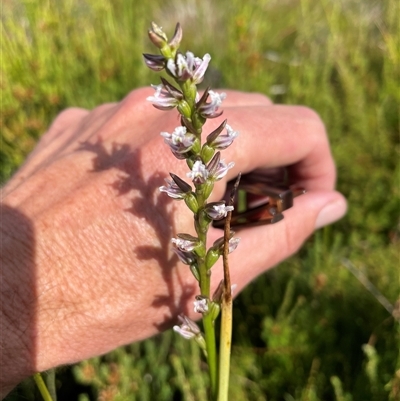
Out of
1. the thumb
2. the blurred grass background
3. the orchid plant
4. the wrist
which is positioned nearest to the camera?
the orchid plant

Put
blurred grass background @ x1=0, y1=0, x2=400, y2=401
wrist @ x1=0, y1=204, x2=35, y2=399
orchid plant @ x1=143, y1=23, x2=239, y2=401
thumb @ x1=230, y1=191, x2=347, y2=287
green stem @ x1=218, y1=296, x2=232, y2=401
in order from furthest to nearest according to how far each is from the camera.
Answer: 1. blurred grass background @ x1=0, y1=0, x2=400, y2=401
2. thumb @ x1=230, y1=191, x2=347, y2=287
3. wrist @ x1=0, y1=204, x2=35, y2=399
4. green stem @ x1=218, y1=296, x2=232, y2=401
5. orchid plant @ x1=143, y1=23, x2=239, y2=401

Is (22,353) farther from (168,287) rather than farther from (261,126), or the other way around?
(261,126)

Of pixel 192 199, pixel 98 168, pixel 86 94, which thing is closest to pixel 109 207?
pixel 98 168

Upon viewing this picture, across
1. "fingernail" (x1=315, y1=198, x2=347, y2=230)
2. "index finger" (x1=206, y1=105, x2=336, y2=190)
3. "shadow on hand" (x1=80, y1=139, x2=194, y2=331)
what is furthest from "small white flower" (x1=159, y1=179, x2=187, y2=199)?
"fingernail" (x1=315, y1=198, x2=347, y2=230)

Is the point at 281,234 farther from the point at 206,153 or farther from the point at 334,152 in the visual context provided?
the point at 334,152

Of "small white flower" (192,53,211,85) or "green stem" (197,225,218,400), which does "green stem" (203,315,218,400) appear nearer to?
"green stem" (197,225,218,400)

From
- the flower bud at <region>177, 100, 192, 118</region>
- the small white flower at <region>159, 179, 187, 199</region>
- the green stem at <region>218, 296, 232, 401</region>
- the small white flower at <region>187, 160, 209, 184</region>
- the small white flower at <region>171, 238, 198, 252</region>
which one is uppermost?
the flower bud at <region>177, 100, 192, 118</region>

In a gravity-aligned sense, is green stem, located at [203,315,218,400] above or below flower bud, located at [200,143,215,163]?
below
